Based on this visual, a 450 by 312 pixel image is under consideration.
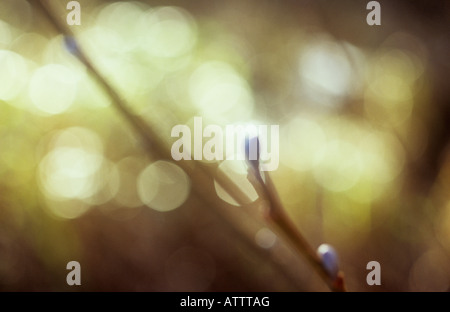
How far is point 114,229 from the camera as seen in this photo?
1.08 meters

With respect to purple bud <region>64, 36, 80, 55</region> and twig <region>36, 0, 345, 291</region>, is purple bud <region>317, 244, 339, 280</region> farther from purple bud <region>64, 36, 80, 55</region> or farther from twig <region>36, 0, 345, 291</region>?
purple bud <region>64, 36, 80, 55</region>

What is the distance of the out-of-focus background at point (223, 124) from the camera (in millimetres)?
780

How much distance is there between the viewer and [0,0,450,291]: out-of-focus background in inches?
30.7

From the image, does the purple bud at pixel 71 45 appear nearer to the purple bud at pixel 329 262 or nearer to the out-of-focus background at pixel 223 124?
the purple bud at pixel 329 262

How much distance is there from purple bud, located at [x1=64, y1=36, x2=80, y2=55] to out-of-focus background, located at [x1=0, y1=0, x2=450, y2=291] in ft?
1.30

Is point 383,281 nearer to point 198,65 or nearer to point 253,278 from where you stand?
point 253,278

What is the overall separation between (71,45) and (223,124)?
470mm

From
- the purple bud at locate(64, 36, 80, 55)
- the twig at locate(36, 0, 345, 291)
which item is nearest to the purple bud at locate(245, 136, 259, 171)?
the twig at locate(36, 0, 345, 291)

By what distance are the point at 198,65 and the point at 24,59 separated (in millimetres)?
411

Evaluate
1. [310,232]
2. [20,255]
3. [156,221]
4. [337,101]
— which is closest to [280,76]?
[337,101]

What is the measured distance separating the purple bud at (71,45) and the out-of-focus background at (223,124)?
396mm

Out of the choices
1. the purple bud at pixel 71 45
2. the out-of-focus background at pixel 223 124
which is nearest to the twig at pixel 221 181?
the purple bud at pixel 71 45

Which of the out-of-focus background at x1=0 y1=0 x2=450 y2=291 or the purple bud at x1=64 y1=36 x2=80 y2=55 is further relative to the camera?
the out-of-focus background at x1=0 y1=0 x2=450 y2=291

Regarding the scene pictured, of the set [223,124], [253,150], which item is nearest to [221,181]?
[253,150]
